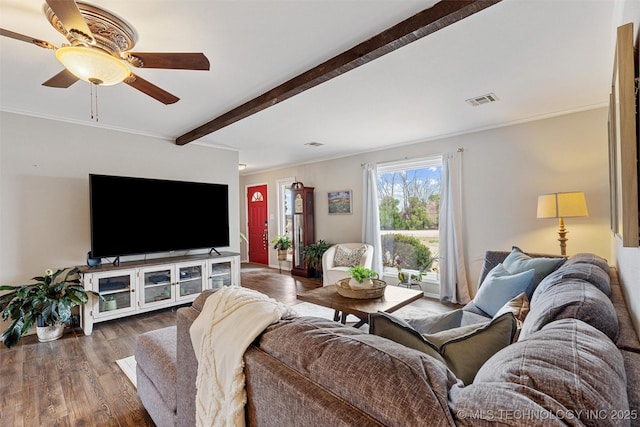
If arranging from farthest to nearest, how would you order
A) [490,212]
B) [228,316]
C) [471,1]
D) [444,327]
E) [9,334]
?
[490,212]
[9,334]
[444,327]
[471,1]
[228,316]

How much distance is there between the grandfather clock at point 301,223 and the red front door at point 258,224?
132 cm

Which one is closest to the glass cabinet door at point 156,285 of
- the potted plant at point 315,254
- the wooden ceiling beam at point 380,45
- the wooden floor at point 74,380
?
the wooden floor at point 74,380

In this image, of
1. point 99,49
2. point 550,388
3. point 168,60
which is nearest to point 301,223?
point 168,60

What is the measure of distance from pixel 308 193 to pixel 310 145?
138 cm

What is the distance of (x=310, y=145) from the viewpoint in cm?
470

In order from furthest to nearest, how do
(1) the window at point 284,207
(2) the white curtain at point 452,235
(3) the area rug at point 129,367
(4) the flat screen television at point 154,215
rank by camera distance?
(1) the window at point 284,207, (2) the white curtain at point 452,235, (4) the flat screen television at point 154,215, (3) the area rug at point 129,367

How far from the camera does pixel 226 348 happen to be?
3.11ft

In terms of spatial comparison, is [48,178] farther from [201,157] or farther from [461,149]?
[461,149]

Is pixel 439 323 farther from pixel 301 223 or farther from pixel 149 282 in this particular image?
pixel 301 223

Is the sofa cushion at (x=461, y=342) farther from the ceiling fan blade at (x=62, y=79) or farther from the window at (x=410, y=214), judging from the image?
the window at (x=410, y=214)

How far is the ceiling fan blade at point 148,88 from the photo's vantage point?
192cm

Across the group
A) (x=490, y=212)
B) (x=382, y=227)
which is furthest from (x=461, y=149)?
(x=382, y=227)

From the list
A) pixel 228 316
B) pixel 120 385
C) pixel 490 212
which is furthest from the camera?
pixel 490 212

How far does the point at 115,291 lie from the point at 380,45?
358cm
